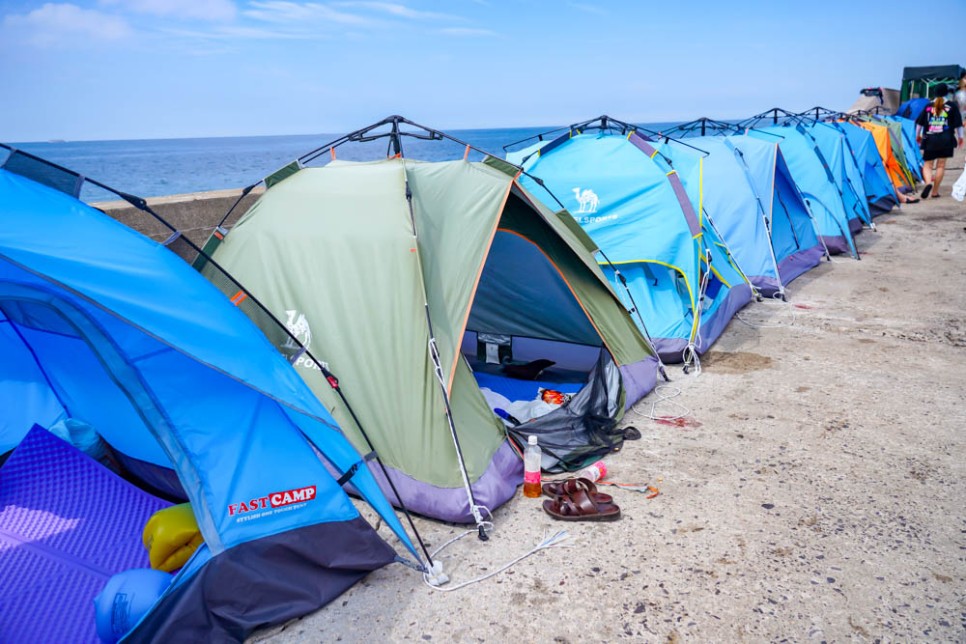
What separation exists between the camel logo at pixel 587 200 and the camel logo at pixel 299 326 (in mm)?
3455

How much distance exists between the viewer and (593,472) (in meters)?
4.42

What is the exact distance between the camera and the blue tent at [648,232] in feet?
20.8

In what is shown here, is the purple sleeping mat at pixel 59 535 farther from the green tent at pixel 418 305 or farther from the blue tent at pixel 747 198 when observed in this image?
the blue tent at pixel 747 198

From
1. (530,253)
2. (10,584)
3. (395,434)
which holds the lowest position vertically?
(10,584)

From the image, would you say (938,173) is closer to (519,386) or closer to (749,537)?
(519,386)

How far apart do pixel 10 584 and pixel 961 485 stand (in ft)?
17.2

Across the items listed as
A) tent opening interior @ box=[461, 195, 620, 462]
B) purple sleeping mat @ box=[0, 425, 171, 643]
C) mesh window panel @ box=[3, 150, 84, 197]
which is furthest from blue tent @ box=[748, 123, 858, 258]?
purple sleeping mat @ box=[0, 425, 171, 643]

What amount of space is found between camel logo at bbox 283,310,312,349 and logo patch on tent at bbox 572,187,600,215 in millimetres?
3454

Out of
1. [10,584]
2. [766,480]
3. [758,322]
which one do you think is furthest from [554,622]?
[758,322]

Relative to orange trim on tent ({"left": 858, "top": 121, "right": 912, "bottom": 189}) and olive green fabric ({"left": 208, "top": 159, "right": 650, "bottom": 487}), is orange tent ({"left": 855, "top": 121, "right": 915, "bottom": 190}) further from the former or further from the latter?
olive green fabric ({"left": 208, "top": 159, "right": 650, "bottom": 487})

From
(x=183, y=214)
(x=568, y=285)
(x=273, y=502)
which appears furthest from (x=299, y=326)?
(x=183, y=214)

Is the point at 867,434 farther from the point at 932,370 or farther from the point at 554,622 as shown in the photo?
the point at 554,622

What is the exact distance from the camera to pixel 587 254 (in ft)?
17.3

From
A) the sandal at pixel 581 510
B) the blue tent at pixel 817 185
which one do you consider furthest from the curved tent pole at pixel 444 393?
the blue tent at pixel 817 185
